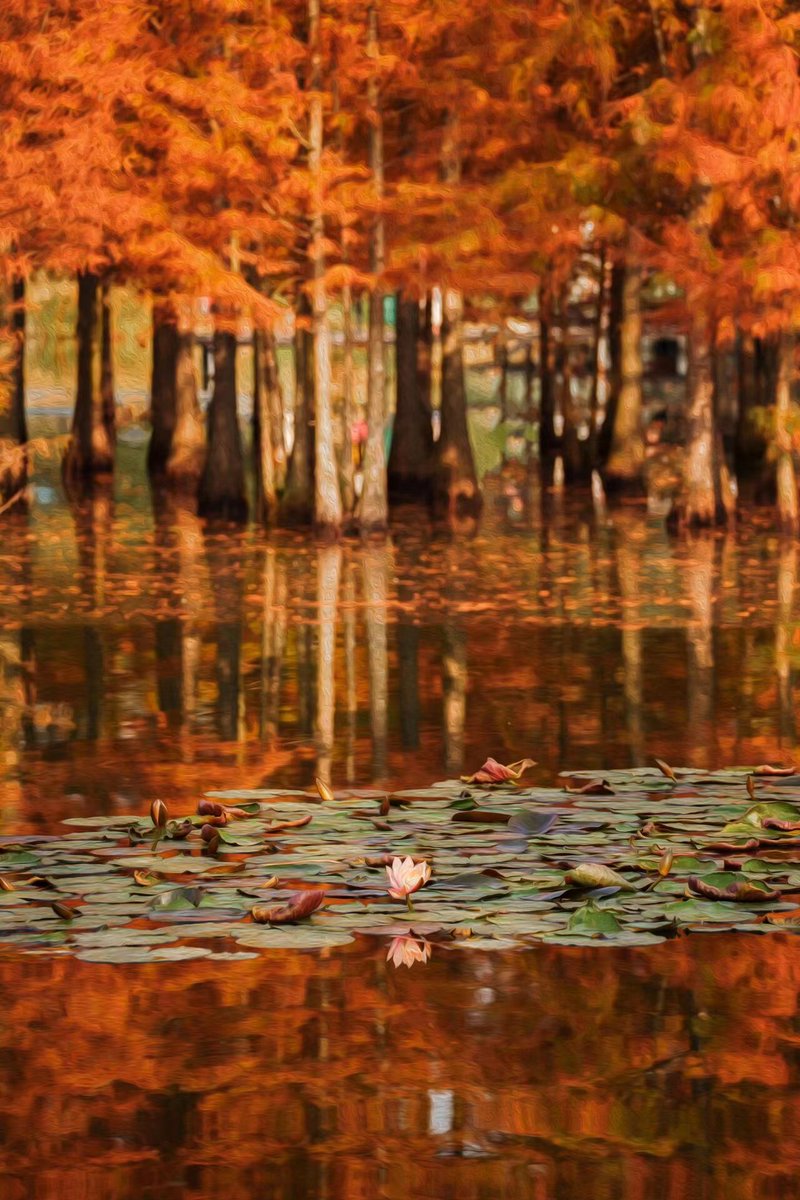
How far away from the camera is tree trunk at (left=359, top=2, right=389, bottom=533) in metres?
34.4

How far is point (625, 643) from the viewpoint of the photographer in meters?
21.4

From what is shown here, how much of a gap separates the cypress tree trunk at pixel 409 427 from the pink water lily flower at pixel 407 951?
110 ft

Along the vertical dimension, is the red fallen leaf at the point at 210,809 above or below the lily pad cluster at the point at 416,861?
above

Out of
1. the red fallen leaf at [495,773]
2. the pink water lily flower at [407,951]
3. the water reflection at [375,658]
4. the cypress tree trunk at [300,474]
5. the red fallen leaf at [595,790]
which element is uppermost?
the cypress tree trunk at [300,474]

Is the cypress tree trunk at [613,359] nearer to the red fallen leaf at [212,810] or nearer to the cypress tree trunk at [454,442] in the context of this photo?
the cypress tree trunk at [454,442]

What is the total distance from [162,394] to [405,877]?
42177 millimetres

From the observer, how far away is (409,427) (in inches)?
1743

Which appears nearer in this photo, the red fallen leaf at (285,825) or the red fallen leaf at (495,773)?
the red fallen leaf at (285,825)

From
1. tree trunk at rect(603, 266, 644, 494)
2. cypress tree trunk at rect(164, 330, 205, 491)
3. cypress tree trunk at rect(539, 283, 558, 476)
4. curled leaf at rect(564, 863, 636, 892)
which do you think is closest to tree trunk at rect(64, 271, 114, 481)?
cypress tree trunk at rect(164, 330, 205, 491)

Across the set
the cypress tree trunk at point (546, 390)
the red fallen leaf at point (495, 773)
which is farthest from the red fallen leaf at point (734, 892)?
the cypress tree trunk at point (546, 390)

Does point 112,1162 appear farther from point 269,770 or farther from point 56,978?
point 269,770

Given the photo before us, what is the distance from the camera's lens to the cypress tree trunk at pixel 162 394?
50969 millimetres

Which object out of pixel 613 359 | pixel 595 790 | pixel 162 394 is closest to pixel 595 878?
pixel 595 790

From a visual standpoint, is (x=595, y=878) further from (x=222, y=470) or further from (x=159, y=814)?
(x=222, y=470)
